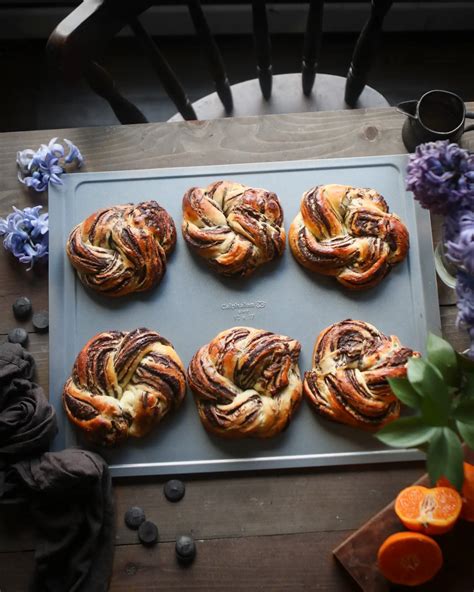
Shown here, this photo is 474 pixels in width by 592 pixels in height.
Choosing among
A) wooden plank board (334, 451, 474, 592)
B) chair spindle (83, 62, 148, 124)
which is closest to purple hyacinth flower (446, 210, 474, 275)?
wooden plank board (334, 451, 474, 592)

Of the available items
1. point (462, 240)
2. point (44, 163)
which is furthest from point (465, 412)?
point (44, 163)

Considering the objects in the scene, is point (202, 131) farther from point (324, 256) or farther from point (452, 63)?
point (452, 63)

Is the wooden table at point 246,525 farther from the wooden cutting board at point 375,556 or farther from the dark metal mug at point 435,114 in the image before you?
the dark metal mug at point 435,114

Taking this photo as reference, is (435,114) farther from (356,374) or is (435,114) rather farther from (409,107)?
(356,374)

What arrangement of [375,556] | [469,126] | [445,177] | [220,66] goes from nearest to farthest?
[445,177], [375,556], [469,126], [220,66]

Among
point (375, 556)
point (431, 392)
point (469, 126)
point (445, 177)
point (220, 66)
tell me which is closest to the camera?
point (431, 392)

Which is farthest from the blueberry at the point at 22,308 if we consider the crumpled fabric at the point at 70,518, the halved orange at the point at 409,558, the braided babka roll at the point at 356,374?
the halved orange at the point at 409,558

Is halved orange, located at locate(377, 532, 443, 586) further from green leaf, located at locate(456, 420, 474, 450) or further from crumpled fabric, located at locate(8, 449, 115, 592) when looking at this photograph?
crumpled fabric, located at locate(8, 449, 115, 592)
